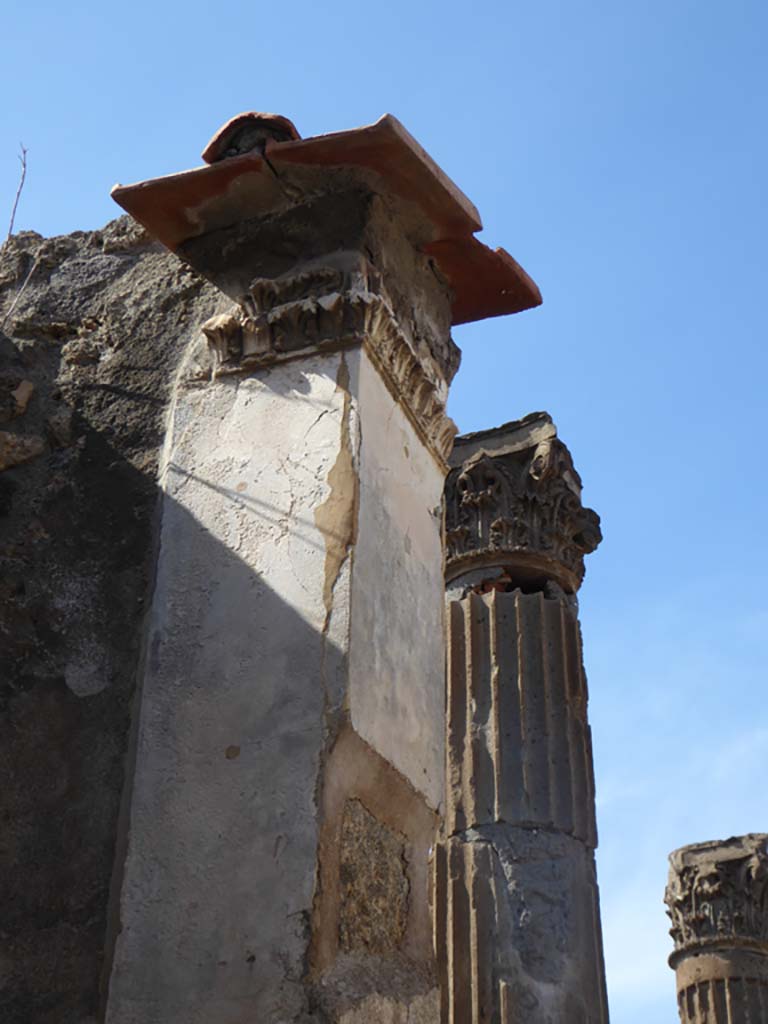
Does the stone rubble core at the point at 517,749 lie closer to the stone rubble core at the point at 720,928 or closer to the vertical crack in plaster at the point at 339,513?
the vertical crack in plaster at the point at 339,513

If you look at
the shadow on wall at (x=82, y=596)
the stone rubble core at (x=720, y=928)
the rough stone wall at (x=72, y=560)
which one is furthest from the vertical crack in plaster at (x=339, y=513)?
the stone rubble core at (x=720, y=928)

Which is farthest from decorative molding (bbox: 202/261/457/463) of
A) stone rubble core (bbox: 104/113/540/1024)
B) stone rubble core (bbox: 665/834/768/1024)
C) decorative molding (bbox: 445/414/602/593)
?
stone rubble core (bbox: 665/834/768/1024)

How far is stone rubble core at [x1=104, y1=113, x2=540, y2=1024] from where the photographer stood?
10.6 feet

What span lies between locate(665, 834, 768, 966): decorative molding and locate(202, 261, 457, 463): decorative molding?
966 cm

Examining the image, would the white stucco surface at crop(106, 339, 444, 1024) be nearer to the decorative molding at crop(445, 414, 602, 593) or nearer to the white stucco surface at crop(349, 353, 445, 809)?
the white stucco surface at crop(349, 353, 445, 809)

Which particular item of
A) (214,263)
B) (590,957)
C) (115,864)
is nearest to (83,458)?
(214,263)

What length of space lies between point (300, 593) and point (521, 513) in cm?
570

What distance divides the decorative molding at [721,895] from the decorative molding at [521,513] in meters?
4.81

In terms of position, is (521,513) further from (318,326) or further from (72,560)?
(72,560)

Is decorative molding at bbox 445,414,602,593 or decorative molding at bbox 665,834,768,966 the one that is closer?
decorative molding at bbox 445,414,602,593

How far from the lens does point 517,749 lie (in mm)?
8180

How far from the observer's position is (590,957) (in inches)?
305

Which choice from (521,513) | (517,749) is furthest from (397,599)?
(521,513)

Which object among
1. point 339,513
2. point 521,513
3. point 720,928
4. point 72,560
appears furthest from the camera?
point 720,928
